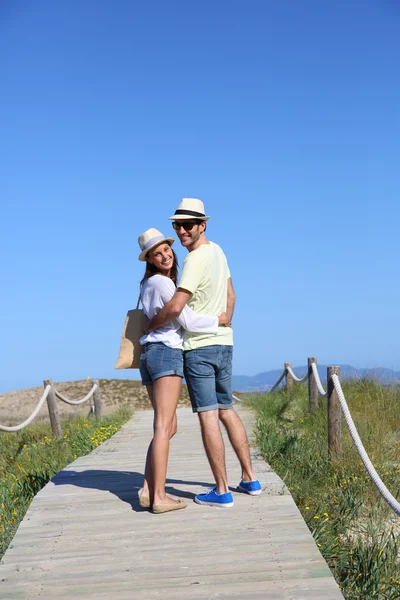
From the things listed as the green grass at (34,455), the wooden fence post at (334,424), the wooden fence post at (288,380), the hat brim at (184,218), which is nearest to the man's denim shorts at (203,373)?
the hat brim at (184,218)

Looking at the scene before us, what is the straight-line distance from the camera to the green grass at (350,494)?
14.5ft

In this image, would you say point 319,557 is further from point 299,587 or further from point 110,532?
point 110,532

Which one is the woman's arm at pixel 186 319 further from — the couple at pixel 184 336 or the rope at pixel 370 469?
the rope at pixel 370 469

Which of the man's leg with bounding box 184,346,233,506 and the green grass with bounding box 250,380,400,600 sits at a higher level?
the man's leg with bounding box 184,346,233,506

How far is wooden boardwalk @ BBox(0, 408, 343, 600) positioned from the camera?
145 inches

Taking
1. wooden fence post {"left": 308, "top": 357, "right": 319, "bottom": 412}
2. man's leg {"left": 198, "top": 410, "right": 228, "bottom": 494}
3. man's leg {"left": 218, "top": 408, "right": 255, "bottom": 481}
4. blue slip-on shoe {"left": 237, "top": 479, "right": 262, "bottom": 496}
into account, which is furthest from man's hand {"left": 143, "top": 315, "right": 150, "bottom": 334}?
wooden fence post {"left": 308, "top": 357, "right": 319, "bottom": 412}

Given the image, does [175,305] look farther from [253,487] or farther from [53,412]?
[53,412]

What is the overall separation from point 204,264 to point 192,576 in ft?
6.42

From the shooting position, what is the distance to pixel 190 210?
4.66 m

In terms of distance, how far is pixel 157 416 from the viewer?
4.72m

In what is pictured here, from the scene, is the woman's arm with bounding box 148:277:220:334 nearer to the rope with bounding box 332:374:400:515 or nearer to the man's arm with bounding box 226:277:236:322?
the man's arm with bounding box 226:277:236:322

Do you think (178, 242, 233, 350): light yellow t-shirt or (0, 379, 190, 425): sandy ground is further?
(0, 379, 190, 425): sandy ground

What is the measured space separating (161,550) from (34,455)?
18.0 feet

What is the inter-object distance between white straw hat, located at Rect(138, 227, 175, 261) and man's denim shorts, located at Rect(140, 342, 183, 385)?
64 centimetres
